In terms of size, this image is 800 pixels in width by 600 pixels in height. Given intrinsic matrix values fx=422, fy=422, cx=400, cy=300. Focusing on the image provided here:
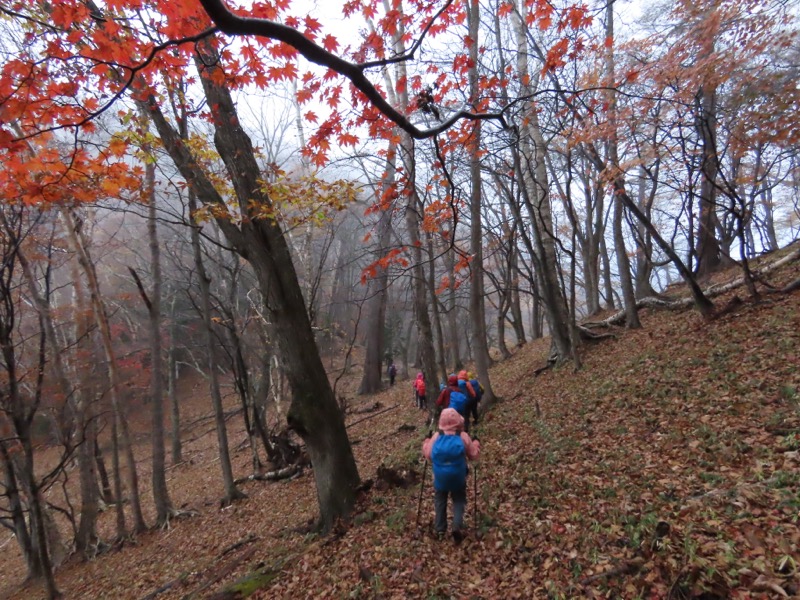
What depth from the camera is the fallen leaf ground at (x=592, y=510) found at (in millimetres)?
3420

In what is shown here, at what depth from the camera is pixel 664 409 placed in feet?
20.3

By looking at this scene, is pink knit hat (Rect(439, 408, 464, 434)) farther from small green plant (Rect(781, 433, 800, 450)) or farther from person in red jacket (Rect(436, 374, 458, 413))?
small green plant (Rect(781, 433, 800, 450))

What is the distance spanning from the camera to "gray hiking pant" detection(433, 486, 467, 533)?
4848 millimetres

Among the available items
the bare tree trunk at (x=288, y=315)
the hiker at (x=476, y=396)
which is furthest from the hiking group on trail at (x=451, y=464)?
the hiker at (x=476, y=396)

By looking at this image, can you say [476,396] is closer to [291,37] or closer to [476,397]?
[476,397]

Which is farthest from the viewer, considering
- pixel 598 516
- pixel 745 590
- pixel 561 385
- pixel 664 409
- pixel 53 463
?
pixel 53 463

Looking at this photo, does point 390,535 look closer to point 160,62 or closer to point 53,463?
point 160,62

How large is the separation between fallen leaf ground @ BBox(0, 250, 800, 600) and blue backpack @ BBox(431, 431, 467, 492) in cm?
48

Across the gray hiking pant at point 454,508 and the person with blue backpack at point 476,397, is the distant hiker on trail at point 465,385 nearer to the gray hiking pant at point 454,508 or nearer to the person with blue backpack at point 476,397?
the person with blue backpack at point 476,397

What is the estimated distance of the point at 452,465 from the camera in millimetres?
4789

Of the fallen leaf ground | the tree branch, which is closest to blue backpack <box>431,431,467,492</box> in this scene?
the fallen leaf ground

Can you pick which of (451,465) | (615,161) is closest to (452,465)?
(451,465)

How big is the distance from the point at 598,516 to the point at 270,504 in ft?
23.2

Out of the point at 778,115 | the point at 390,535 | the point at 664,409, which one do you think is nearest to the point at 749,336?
the point at 664,409
